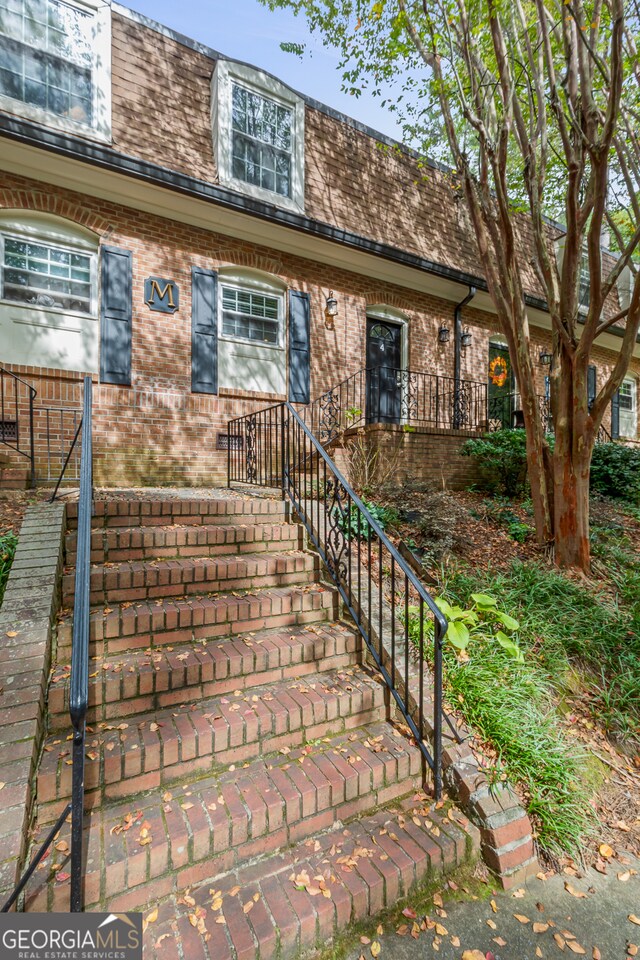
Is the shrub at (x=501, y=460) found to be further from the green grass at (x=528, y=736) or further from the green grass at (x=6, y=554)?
the green grass at (x=6, y=554)

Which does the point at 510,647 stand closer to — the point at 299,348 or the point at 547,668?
the point at 547,668

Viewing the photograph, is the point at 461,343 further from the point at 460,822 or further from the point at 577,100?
the point at 460,822

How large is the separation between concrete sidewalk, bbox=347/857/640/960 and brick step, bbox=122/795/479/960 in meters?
0.08

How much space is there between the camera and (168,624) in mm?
A: 2664

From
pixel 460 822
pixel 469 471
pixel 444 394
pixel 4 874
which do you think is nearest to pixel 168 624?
pixel 4 874

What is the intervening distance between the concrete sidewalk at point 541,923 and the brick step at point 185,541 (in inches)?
92.0

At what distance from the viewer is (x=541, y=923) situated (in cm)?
186

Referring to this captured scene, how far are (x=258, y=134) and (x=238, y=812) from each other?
331 inches

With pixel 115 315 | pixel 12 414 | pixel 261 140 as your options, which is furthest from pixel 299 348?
pixel 12 414

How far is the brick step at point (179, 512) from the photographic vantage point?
330 cm

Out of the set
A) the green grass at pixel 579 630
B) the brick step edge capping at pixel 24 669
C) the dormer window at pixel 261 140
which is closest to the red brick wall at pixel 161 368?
the dormer window at pixel 261 140

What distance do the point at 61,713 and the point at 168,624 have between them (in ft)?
2.24

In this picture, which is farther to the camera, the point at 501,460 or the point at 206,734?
the point at 501,460

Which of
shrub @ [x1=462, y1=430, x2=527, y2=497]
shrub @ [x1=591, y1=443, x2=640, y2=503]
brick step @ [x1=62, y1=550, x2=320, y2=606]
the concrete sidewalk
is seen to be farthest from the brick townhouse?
the concrete sidewalk
